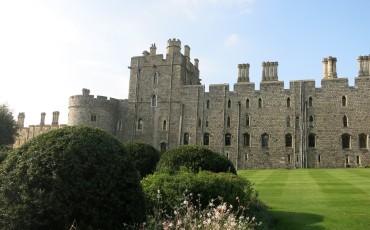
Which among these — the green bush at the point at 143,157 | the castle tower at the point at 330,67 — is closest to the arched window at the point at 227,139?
the castle tower at the point at 330,67

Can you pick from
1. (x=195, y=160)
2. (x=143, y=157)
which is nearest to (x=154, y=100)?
(x=143, y=157)

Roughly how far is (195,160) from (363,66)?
3233cm

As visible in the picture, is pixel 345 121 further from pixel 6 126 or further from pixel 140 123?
pixel 6 126

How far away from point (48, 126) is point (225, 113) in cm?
3364

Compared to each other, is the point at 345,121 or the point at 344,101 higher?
the point at 344,101

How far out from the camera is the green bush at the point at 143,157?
21.9 metres

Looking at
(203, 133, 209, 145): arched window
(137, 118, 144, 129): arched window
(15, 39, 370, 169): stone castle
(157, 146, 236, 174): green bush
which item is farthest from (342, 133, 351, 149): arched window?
(157, 146, 236, 174): green bush

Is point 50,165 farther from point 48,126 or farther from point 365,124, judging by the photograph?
point 48,126

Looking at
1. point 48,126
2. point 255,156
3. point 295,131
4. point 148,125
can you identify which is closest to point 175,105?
point 148,125

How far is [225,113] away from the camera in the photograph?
4462 cm

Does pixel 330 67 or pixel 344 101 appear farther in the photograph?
pixel 330 67

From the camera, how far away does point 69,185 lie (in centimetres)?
757

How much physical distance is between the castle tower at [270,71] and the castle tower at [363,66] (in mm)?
8652

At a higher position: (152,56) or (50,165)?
(152,56)
